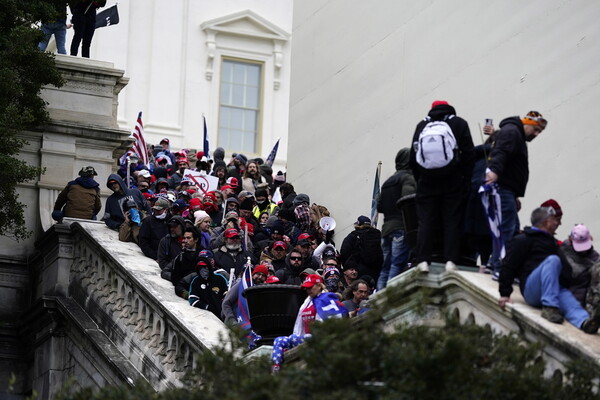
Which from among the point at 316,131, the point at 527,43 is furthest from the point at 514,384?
the point at 316,131

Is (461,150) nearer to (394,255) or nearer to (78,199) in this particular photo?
(394,255)

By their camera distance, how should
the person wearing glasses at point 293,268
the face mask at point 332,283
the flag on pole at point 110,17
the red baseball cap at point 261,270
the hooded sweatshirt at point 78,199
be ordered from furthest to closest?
the flag on pole at point 110,17 → the hooded sweatshirt at point 78,199 → the person wearing glasses at point 293,268 → the face mask at point 332,283 → the red baseball cap at point 261,270

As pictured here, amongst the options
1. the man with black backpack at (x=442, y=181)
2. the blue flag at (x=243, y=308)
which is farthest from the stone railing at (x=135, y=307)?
the man with black backpack at (x=442, y=181)

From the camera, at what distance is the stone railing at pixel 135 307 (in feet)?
57.2

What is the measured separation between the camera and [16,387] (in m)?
22.1

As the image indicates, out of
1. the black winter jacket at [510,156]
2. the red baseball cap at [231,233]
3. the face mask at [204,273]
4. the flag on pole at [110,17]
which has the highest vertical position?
the flag on pole at [110,17]

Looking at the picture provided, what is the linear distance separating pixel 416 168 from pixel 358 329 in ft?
9.19

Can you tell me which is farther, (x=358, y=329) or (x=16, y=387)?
(x=16, y=387)

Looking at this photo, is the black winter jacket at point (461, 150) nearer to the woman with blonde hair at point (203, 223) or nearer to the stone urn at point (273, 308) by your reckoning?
the stone urn at point (273, 308)

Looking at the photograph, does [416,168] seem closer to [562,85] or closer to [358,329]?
[358,329]

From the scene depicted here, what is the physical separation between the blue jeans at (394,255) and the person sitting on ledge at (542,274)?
2.40 metres

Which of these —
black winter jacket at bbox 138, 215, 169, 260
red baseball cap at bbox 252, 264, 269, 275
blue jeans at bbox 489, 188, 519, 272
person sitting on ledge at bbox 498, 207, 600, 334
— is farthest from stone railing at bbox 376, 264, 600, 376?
black winter jacket at bbox 138, 215, 169, 260

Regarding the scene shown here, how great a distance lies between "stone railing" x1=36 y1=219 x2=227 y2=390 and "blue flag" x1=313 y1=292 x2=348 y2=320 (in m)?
1.23

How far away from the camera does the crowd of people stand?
43.5 ft
